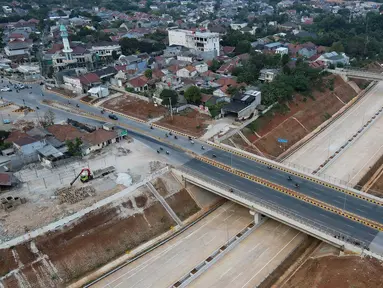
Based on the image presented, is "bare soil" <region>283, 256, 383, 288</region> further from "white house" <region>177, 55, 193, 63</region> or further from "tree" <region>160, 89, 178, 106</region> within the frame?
"white house" <region>177, 55, 193, 63</region>

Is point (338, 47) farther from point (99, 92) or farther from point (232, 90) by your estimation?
point (99, 92)

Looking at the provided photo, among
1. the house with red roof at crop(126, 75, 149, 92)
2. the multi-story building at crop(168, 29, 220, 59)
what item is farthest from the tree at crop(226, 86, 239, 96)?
the multi-story building at crop(168, 29, 220, 59)

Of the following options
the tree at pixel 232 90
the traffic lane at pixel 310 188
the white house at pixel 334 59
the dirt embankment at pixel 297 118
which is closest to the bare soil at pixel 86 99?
the tree at pixel 232 90

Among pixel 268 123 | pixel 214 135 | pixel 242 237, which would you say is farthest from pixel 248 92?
pixel 242 237

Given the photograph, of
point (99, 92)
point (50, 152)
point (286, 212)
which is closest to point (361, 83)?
point (286, 212)

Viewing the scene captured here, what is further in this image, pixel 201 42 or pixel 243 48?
pixel 243 48

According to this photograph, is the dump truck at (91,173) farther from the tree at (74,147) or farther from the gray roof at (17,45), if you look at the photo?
the gray roof at (17,45)

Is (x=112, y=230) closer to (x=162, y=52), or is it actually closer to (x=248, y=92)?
(x=248, y=92)
